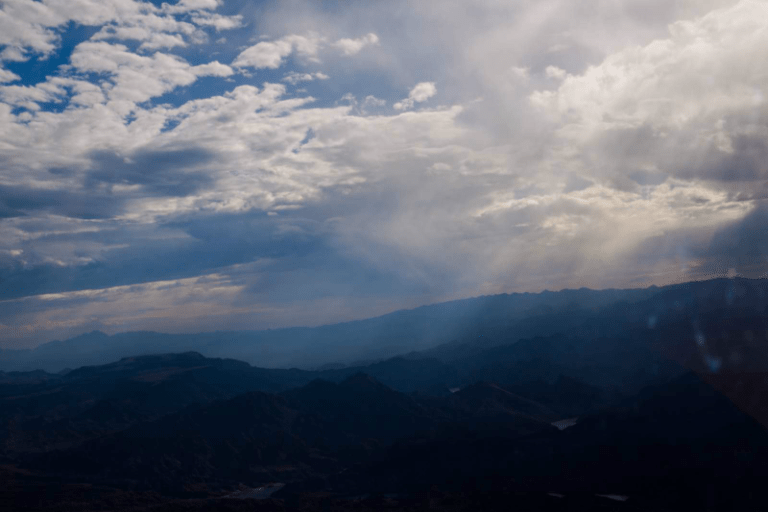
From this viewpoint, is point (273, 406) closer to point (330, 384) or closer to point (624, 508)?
point (330, 384)

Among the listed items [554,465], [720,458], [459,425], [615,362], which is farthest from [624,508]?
[615,362]

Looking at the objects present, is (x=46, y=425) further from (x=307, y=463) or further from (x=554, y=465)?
(x=554, y=465)

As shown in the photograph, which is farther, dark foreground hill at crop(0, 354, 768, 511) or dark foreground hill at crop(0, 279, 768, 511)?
dark foreground hill at crop(0, 279, 768, 511)

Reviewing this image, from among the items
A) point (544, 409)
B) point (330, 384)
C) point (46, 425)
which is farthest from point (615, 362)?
point (46, 425)

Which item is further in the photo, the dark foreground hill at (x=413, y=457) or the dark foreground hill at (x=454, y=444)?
the dark foreground hill at (x=454, y=444)

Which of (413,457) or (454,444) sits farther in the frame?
(454,444)

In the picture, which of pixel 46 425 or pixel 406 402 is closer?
pixel 406 402

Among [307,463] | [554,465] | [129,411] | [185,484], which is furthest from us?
[129,411]

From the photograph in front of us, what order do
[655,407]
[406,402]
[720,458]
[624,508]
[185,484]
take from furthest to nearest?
[406,402] < [185,484] < [655,407] < [720,458] < [624,508]

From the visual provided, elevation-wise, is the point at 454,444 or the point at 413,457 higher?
the point at 454,444

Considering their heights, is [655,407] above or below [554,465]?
above
